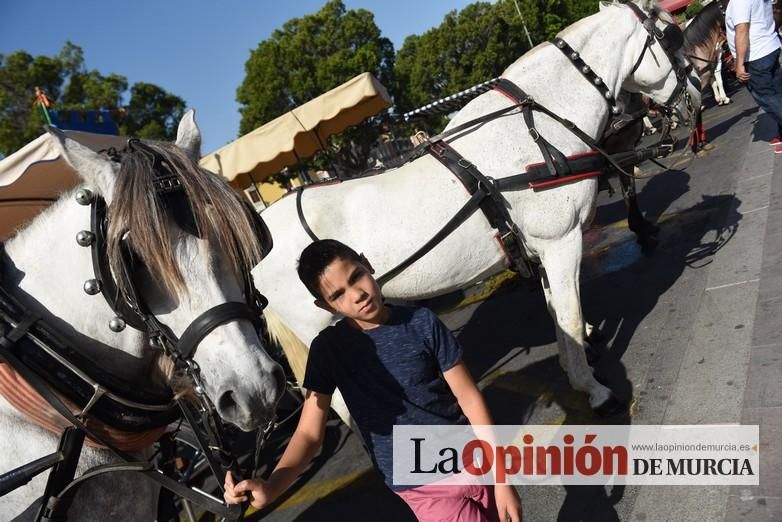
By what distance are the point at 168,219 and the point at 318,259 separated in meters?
0.46

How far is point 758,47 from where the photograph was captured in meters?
4.43

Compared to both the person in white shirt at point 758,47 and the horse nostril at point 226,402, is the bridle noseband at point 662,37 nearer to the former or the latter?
the person in white shirt at point 758,47

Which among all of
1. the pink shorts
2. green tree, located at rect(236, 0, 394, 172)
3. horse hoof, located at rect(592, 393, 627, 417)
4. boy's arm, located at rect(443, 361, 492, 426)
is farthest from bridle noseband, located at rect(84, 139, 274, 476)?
green tree, located at rect(236, 0, 394, 172)

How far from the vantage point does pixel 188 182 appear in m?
1.47

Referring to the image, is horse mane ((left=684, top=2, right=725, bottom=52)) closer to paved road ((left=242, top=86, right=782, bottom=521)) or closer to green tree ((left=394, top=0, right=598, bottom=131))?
paved road ((left=242, top=86, right=782, bottom=521))

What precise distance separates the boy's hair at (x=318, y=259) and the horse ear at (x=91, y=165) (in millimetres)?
606

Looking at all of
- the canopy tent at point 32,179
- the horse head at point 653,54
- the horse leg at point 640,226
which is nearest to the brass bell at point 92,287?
the canopy tent at point 32,179

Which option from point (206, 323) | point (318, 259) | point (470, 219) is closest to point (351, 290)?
point (318, 259)

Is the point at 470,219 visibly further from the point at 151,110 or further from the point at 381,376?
the point at 151,110

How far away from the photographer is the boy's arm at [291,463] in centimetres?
141

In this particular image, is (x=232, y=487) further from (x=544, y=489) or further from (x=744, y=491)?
(x=744, y=491)

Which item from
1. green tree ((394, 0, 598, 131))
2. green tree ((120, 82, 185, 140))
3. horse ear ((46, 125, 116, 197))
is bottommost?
horse ear ((46, 125, 116, 197))

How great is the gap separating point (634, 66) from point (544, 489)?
2784 mm

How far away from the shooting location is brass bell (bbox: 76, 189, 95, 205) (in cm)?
145
